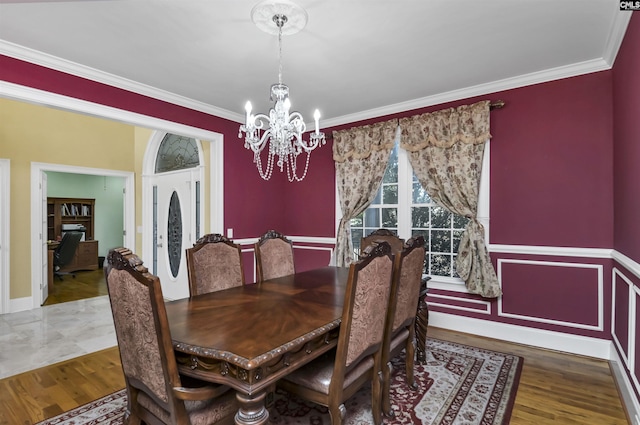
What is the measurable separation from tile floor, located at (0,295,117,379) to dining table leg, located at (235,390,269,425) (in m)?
2.63

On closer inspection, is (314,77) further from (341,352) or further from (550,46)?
(341,352)

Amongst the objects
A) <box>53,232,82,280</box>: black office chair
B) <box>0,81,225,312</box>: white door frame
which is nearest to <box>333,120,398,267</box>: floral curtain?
<box>0,81,225,312</box>: white door frame

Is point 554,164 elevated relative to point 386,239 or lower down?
elevated

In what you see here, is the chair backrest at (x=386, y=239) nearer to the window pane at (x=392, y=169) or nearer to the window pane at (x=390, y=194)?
the window pane at (x=390, y=194)

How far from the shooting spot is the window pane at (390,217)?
4.13 m

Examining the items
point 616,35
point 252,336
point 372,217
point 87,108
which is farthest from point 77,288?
point 616,35

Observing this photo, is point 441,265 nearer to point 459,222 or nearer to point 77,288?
point 459,222

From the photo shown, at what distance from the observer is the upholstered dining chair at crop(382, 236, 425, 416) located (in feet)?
6.12

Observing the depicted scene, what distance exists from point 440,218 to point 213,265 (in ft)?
8.55

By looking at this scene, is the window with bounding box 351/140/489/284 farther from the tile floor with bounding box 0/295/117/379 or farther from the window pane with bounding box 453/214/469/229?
the tile floor with bounding box 0/295/117/379

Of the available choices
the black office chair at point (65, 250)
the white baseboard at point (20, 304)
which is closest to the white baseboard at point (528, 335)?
the white baseboard at point (20, 304)

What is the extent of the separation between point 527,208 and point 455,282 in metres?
1.08

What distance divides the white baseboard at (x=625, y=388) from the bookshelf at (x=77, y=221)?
30.0 feet

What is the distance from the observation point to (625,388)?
226 centimetres
